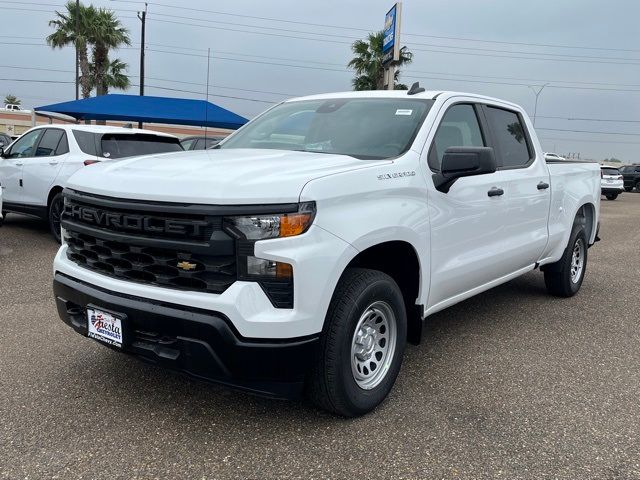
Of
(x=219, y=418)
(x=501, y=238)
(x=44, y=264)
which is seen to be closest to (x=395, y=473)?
(x=219, y=418)

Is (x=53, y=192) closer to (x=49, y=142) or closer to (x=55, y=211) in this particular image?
(x=55, y=211)

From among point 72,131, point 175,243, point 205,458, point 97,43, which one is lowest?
point 205,458

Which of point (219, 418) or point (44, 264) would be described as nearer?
point (219, 418)

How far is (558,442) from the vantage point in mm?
3035

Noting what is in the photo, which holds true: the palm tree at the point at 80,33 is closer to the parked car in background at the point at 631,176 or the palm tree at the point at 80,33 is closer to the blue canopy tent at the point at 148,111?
the blue canopy tent at the point at 148,111

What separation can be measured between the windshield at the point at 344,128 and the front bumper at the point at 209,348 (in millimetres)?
1442

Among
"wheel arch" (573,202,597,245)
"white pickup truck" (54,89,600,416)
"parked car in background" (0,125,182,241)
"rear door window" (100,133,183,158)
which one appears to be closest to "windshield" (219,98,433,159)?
"white pickup truck" (54,89,600,416)

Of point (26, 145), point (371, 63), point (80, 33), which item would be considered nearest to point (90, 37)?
point (80, 33)

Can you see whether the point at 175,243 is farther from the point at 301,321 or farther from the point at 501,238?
the point at 501,238

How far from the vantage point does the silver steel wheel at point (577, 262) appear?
611cm

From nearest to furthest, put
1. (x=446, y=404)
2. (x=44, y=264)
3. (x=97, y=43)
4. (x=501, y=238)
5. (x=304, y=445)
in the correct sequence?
1. (x=304, y=445)
2. (x=446, y=404)
3. (x=501, y=238)
4. (x=44, y=264)
5. (x=97, y=43)

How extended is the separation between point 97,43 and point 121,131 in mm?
26425

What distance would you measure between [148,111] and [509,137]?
546 inches

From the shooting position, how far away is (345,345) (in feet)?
9.54
